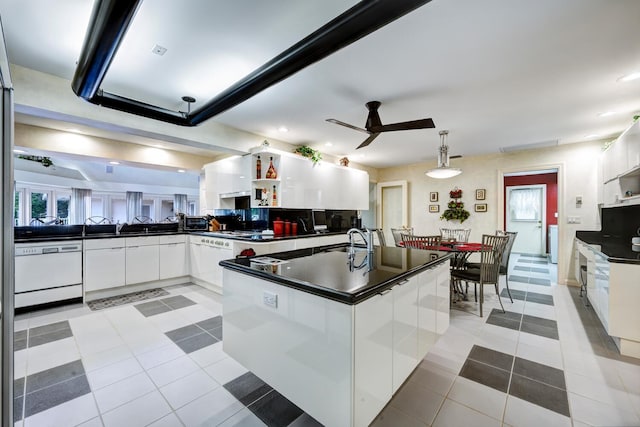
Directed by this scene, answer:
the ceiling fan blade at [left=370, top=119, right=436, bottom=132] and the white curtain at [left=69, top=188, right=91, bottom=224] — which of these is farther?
the white curtain at [left=69, top=188, right=91, bottom=224]

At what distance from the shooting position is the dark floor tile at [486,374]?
1.84m

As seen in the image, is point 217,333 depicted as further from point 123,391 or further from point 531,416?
point 531,416

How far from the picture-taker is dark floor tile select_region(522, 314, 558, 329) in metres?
2.82

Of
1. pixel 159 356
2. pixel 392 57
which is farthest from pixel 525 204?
pixel 159 356

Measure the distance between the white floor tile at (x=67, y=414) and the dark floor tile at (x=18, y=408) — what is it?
6cm

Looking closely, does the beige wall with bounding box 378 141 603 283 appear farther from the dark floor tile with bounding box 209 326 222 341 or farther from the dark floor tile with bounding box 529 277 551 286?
the dark floor tile with bounding box 209 326 222 341

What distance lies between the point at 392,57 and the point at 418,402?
2.51 meters

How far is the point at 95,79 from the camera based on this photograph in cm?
183

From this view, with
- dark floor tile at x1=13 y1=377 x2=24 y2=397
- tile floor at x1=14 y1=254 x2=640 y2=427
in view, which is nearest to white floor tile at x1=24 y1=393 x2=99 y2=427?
tile floor at x1=14 y1=254 x2=640 y2=427

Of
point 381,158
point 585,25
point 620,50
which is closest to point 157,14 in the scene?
point 585,25

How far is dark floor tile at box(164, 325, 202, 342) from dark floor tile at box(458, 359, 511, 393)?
2.44 metres

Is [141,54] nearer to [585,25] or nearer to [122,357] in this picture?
[122,357]

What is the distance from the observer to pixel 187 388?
1.81 metres

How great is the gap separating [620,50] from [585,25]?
0.58m
